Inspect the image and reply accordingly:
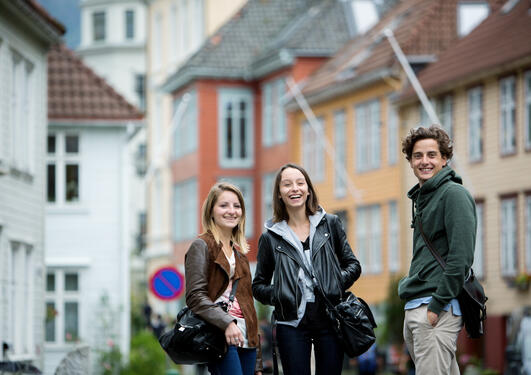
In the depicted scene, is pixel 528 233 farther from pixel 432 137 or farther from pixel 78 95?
pixel 432 137

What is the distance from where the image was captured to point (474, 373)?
3425 cm

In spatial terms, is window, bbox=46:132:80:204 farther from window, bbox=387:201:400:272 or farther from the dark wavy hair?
the dark wavy hair

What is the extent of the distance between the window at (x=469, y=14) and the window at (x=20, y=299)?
24286 millimetres

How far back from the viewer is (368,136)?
48906 mm

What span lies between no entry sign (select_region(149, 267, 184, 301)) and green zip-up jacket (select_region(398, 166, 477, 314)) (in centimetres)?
1749

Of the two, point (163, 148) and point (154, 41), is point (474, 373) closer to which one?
point (163, 148)

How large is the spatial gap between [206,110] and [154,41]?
13681 mm

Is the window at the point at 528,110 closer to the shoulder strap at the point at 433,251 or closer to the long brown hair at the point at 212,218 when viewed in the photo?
the long brown hair at the point at 212,218

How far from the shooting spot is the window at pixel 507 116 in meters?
38.5

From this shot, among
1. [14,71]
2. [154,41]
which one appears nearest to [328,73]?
[154,41]

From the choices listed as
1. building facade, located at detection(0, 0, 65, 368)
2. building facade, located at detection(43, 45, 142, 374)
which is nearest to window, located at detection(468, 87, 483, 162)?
building facade, located at detection(43, 45, 142, 374)

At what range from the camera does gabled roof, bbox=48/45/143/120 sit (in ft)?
115

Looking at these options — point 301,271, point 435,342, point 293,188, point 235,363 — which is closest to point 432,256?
point 435,342

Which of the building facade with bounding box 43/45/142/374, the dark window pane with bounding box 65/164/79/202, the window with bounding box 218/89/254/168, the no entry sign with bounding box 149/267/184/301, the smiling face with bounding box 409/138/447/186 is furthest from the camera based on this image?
the window with bounding box 218/89/254/168
